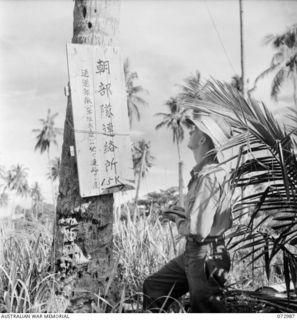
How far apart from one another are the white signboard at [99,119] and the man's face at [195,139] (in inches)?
22.4

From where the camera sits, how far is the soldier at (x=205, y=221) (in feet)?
7.75

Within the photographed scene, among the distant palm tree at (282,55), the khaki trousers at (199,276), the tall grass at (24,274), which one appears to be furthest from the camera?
the distant palm tree at (282,55)

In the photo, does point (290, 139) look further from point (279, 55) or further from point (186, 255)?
point (279, 55)

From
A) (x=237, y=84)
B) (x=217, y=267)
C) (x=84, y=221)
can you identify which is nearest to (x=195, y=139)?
(x=217, y=267)

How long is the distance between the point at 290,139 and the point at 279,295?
1194mm

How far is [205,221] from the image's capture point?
234cm

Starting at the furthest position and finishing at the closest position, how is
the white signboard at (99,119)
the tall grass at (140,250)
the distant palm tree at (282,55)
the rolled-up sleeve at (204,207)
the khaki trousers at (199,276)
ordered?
the distant palm tree at (282,55) → the tall grass at (140,250) → the white signboard at (99,119) → the khaki trousers at (199,276) → the rolled-up sleeve at (204,207)

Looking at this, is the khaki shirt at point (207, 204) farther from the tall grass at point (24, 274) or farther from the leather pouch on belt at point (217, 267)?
the tall grass at point (24, 274)

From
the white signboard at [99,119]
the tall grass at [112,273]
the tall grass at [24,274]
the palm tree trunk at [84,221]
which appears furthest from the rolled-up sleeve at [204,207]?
the tall grass at [24,274]

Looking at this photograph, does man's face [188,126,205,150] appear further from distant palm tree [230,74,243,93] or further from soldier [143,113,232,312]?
distant palm tree [230,74,243,93]

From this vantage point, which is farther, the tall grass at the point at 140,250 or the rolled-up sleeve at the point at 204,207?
the tall grass at the point at 140,250

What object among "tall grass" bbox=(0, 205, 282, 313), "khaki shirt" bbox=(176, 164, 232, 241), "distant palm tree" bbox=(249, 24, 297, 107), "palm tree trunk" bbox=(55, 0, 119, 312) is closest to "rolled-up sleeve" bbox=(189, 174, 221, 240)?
"khaki shirt" bbox=(176, 164, 232, 241)

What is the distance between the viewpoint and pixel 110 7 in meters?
3.09

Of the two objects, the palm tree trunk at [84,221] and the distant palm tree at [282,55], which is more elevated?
the distant palm tree at [282,55]
